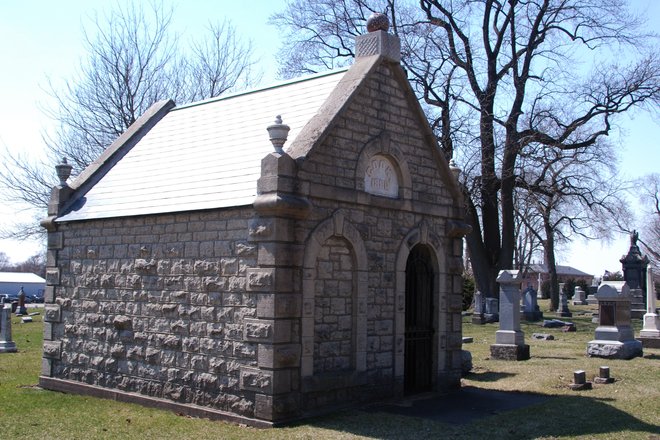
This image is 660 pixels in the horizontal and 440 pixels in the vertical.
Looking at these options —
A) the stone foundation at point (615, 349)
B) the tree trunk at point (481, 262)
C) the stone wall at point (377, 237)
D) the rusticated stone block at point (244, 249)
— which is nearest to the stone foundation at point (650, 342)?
the stone foundation at point (615, 349)

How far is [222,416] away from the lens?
34.1 ft

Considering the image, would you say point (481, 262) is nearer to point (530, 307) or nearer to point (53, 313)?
point (530, 307)

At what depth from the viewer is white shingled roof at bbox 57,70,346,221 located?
1132cm

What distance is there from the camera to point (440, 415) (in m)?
10.8

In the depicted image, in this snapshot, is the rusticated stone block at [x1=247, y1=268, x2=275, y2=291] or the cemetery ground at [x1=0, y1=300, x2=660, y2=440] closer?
the cemetery ground at [x1=0, y1=300, x2=660, y2=440]

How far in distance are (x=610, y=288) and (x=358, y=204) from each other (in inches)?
401

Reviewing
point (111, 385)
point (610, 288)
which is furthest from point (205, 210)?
point (610, 288)

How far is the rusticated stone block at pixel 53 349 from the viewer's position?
44.6ft

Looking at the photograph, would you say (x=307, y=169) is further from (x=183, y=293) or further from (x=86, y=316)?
(x=86, y=316)

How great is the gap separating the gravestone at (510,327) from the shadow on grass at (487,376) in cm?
252

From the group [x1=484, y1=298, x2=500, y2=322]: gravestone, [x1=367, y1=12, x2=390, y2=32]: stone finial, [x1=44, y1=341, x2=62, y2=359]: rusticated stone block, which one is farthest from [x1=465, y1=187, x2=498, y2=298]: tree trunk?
[x1=44, y1=341, x2=62, y2=359]: rusticated stone block

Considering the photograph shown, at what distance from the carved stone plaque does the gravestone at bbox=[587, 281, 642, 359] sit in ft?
29.0

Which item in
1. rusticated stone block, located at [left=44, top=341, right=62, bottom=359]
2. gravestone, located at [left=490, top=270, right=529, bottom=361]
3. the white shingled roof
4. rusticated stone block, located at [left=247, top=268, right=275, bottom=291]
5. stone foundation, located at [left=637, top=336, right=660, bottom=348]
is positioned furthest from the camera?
stone foundation, located at [left=637, top=336, right=660, bottom=348]

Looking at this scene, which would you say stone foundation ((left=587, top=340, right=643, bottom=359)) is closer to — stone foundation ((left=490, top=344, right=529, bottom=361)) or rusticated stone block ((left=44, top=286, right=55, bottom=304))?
stone foundation ((left=490, top=344, right=529, bottom=361))
